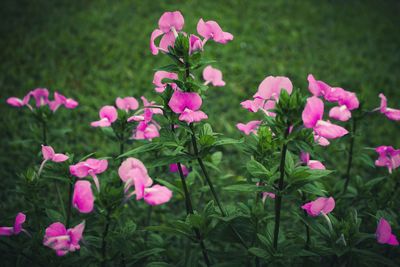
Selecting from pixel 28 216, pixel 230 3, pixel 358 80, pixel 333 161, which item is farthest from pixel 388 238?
pixel 230 3

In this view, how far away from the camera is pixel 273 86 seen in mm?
1242

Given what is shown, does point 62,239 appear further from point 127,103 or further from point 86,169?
point 127,103

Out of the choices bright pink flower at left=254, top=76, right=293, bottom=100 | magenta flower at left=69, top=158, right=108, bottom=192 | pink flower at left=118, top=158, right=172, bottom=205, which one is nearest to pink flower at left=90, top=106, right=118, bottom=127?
magenta flower at left=69, top=158, right=108, bottom=192

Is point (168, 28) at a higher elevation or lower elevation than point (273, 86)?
higher

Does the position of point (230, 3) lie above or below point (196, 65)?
above

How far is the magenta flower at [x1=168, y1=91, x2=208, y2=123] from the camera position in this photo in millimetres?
1221

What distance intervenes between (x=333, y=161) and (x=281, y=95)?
88.6 inches

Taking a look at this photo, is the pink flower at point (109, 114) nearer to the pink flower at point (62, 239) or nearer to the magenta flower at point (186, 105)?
the magenta flower at point (186, 105)

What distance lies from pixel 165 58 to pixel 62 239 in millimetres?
3400

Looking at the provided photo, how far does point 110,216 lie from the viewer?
119 cm

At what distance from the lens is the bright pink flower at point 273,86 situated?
123 cm

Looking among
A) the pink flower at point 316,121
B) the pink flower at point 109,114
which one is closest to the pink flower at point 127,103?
the pink flower at point 109,114

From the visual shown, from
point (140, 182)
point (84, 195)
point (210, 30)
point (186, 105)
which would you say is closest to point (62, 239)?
point (84, 195)

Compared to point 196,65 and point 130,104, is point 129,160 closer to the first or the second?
point 196,65
